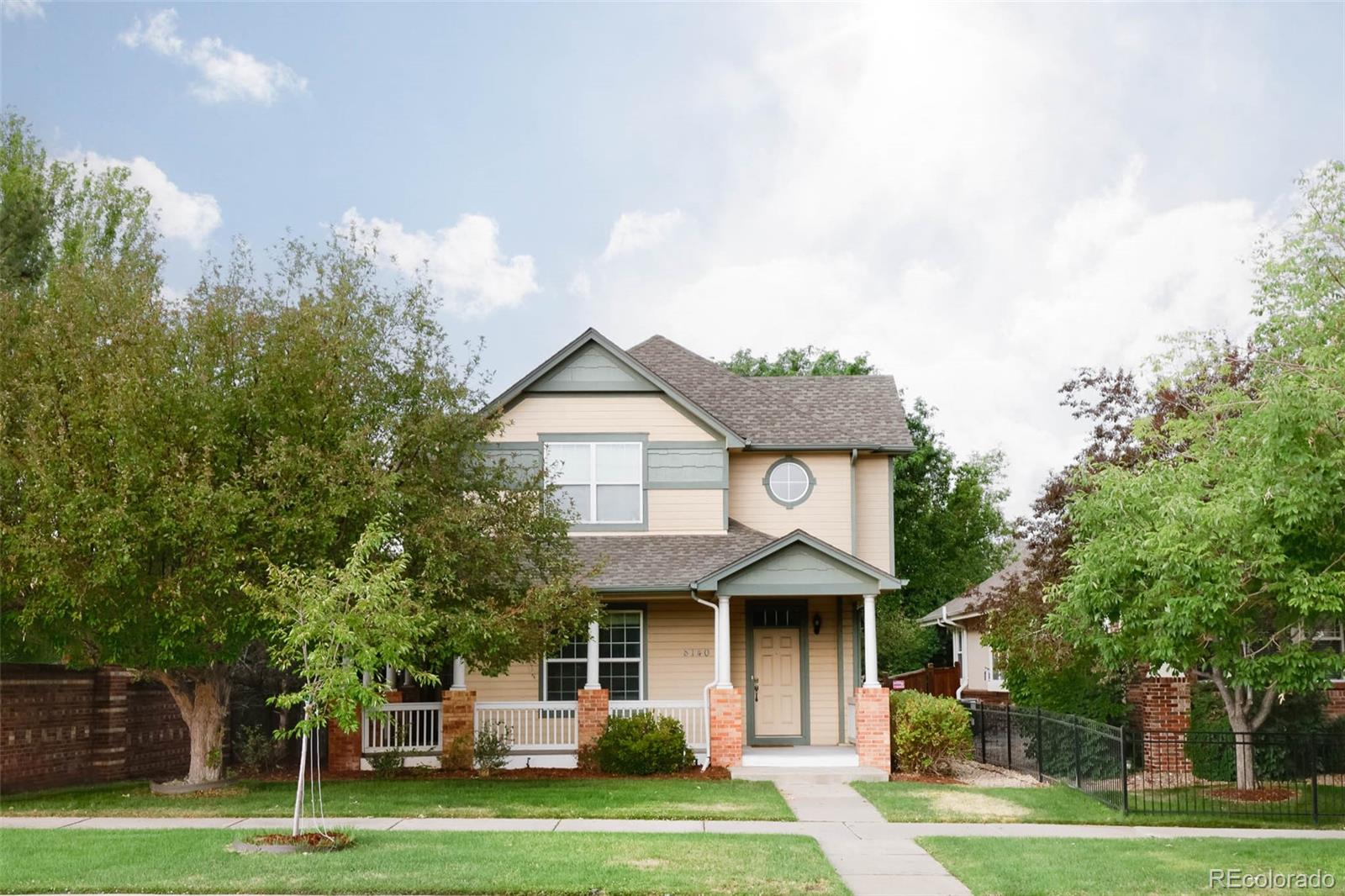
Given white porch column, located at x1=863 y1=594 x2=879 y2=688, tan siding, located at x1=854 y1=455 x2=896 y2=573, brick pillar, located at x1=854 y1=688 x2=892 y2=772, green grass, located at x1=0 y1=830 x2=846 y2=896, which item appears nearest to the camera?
green grass, located at x1=0 y1=830 x2=846 y2=896

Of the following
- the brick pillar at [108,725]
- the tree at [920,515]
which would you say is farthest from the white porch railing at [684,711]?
the tree at [920,515]

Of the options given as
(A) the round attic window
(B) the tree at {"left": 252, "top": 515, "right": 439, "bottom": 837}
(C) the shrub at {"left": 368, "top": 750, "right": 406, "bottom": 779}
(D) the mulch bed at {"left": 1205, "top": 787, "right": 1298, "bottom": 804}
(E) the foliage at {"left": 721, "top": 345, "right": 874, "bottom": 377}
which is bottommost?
(D) the mulch bed at {"left": 1205, "top": 787, "right": 1298, "bottom": 804}

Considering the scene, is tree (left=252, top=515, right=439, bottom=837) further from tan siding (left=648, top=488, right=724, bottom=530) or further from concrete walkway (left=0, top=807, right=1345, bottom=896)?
tan siding (left=648, top=488, right=724, bottom=530)

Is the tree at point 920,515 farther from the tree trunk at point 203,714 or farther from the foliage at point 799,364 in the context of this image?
the tree trunk at point 203,714

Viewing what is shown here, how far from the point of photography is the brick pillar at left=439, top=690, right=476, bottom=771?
60.8ft

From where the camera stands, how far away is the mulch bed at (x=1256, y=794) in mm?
15188

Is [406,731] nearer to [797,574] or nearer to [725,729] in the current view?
→ [725,729]

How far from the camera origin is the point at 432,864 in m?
10.3

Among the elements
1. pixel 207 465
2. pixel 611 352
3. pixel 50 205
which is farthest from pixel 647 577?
pixel 50 205

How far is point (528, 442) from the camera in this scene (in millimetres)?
21469

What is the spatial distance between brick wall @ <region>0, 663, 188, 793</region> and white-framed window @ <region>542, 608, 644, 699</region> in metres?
6.20

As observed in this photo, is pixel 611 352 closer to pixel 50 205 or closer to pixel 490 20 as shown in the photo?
pixel 490 20

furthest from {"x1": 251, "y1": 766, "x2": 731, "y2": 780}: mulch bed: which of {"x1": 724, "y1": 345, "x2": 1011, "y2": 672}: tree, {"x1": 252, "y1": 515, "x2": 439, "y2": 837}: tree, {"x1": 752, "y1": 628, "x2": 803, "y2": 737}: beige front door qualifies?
{"x1": 724, "y1": 345, "x2": 1011, "y2": 672}: tree

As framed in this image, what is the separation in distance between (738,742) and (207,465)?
9227 millimetres
